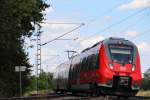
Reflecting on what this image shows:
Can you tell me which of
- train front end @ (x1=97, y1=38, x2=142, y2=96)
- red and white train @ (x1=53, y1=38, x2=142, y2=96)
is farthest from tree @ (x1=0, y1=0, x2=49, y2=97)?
train front end @ (x1=97, y1=38, x2=142, y2=96)

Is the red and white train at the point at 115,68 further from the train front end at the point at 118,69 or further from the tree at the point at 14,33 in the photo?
the tree at the point at 14,33

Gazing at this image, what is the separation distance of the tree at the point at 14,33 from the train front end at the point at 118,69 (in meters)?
8.63

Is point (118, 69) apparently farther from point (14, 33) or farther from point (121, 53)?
point (14, 33)

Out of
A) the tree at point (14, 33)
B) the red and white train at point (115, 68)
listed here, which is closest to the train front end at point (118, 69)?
the red and white train at point (115, 68)

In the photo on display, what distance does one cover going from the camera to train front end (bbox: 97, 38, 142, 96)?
32.8 m

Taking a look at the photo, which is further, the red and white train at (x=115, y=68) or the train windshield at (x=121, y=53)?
the train windshield at (x=121, y=53)

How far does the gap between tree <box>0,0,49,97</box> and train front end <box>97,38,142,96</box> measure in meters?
8.63

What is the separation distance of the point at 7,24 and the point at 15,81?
1522 cm

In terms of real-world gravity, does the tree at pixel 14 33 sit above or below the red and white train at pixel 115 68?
above

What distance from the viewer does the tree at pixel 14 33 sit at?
131ft

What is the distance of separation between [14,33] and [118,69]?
12.8m

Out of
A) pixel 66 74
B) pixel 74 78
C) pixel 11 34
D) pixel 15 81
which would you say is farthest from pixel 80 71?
pixel 15 81

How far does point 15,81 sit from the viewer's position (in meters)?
55.2

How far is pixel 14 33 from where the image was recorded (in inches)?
1720
